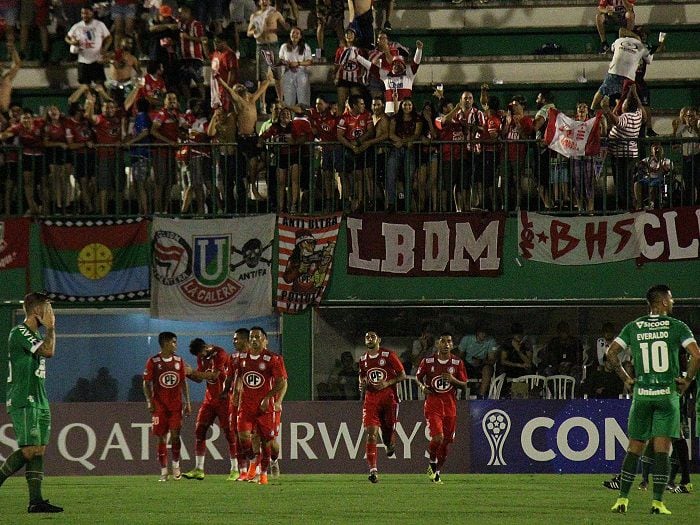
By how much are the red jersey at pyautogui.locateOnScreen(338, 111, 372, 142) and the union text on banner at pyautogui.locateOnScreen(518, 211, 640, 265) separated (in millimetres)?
2772

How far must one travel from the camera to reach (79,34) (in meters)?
25.6

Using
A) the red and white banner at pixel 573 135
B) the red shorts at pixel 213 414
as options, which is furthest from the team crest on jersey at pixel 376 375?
the red and white banner at pixel 573 135

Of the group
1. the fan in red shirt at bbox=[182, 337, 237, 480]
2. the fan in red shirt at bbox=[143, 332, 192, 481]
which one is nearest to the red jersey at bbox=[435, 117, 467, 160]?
the fan in red shirt at bbox=[182, 337, 237, 480]

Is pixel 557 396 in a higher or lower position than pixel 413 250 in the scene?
lower

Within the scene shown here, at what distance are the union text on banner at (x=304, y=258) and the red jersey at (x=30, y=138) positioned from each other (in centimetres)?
386

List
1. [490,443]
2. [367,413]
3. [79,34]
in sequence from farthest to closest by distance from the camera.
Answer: [79,34], [490,443], [367,413]

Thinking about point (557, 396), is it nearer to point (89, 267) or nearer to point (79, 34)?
point (89, 267)

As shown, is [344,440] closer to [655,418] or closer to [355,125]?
[355,125]

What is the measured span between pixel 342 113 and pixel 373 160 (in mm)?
1041

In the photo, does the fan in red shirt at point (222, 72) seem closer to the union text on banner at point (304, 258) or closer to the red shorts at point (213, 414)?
the union text on banner at point (304, 258)

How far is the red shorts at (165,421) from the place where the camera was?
20188 millimetres

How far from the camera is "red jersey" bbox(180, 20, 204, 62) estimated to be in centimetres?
2511

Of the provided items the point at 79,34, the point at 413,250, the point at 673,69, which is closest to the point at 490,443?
the point at 413,250

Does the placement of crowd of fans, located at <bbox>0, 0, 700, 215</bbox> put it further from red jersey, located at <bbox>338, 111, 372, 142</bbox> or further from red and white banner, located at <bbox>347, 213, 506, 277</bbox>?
red and white banner, located at <bbox>347, 213, 506, 277</bbox>
